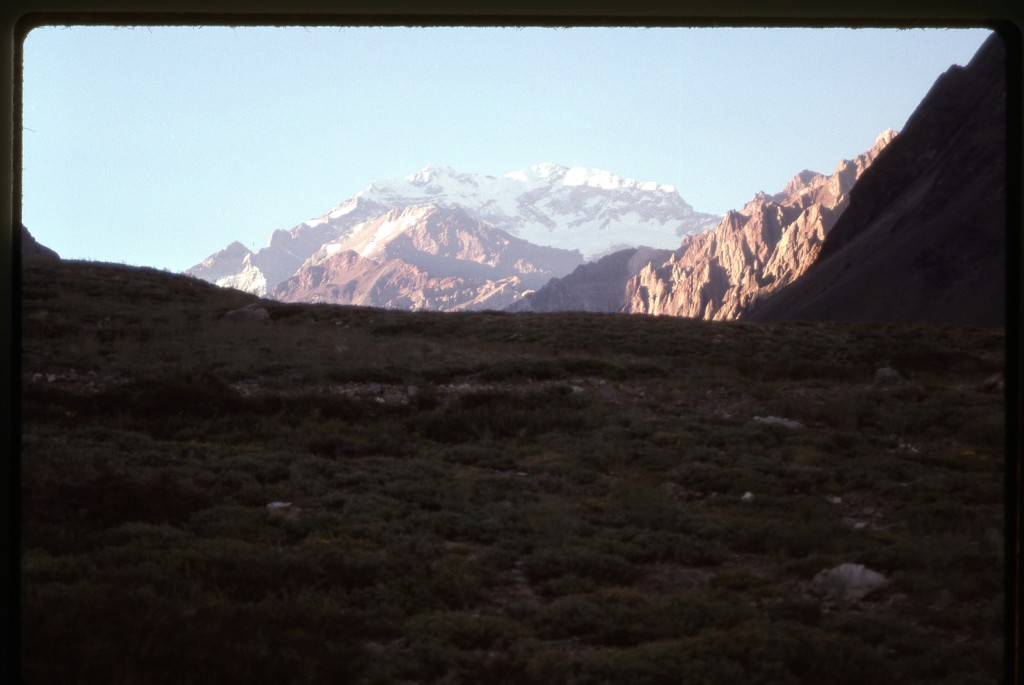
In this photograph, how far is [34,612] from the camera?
16.3ft

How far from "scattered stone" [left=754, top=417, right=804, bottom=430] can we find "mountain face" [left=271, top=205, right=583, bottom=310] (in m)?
5.20

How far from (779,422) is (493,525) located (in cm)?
728

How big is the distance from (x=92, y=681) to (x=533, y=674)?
248cm

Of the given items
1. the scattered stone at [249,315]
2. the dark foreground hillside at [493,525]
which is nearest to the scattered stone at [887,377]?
the dark foreground hillside at [493,525]

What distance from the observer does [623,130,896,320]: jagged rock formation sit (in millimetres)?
8762

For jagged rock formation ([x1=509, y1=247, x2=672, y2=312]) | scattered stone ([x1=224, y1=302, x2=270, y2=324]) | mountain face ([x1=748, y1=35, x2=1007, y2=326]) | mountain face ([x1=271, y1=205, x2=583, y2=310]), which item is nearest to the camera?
mountain face ([x1=748, y1=35, x2=1007, y2=326])

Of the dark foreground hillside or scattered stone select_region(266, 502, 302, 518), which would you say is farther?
scattered stone select_region(266, 502, 302, 518)

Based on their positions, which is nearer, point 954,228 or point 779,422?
point 954,228

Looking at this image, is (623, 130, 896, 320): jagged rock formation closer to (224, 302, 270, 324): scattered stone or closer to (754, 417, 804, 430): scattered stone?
(754, 417, 804, 430): scattered stone

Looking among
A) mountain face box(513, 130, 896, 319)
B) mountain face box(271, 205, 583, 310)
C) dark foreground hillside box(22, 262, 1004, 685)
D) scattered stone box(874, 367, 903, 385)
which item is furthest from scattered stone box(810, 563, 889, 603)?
scattered stone box(874, 367, 903, 385)

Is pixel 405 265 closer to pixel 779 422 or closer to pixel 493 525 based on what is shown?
pixel 493 525

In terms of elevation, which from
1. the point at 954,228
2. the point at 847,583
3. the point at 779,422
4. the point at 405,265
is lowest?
the point at 847,583

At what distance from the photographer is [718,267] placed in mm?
17391

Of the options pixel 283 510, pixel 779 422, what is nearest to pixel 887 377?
pixel 779 422
